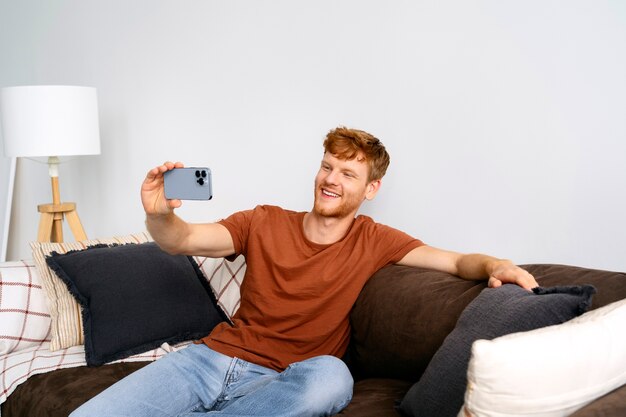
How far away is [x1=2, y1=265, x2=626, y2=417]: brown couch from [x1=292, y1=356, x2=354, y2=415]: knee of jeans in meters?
0.05

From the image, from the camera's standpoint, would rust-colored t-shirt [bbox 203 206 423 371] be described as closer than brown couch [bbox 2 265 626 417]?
No

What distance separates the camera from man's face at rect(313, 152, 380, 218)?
2.06 metres

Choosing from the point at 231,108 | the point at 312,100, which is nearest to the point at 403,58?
the point at 312,100

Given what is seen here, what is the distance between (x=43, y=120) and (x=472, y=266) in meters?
2.12

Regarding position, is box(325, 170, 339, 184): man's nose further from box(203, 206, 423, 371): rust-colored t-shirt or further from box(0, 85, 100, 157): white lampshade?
box(0, 85, 100, 157): white lampshade

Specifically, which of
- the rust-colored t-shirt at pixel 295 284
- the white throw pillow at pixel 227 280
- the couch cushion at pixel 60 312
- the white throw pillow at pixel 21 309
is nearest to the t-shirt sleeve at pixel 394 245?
the rust-colored t-shirt at pixel 295 284

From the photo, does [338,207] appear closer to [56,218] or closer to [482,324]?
[482,324]

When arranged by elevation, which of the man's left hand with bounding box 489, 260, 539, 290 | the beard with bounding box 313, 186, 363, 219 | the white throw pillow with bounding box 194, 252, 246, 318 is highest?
the beard with bounding box 313, 186, 363, 219

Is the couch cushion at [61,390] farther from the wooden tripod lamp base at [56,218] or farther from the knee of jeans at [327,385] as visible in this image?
the wooden tripod lamp base at [56,218]

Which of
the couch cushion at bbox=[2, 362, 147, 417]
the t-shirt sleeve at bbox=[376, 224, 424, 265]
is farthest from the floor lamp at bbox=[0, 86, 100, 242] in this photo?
the t-shirt sleeve at bbox=[376, 224, 424, 265]

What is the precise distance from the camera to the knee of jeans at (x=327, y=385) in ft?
5.49

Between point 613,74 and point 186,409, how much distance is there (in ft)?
5.08

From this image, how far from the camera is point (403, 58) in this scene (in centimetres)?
237

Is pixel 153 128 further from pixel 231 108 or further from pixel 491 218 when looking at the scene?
pixel 491 218
